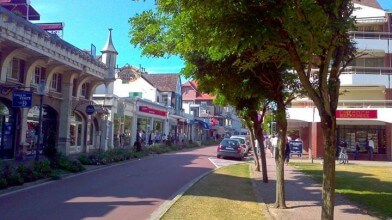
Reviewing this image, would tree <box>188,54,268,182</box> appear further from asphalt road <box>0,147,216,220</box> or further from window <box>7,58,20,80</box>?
window <box>7,58,20,80</box>

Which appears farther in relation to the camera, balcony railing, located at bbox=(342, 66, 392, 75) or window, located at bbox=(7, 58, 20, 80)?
balcony railing, located at bbox=(342, 66, 392, 75)

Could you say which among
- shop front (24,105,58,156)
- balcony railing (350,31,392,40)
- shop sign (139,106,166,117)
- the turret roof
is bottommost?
shop front (24,105,58,156)

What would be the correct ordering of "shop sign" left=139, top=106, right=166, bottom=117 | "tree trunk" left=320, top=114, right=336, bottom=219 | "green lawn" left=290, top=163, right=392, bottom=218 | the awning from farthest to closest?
1. the awning
2. "shop sign" left=139, top=106, right=166, bottom=117
3. "green lawn" left=290, top=163, right=392, bottom=218
4. "tree trunk" left=320, top=114, right=336, bottom=219

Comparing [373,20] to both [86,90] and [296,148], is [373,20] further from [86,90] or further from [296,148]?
[86,90]

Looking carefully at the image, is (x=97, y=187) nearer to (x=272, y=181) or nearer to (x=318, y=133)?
(x=272, y=181)

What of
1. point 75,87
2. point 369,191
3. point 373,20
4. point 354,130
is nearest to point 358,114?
point 354,130

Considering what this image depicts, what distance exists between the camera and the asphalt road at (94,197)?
8.96m

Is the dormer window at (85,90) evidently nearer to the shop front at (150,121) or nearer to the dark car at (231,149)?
the shop front at (150,121)

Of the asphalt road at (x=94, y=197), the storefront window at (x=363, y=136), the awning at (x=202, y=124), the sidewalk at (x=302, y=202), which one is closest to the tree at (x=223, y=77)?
the sidewalk at (x=302, y=202)

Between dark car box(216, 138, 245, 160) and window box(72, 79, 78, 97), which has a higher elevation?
window box(72, 79, 78, 97)

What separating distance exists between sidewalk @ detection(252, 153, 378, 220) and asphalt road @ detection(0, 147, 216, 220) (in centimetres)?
285

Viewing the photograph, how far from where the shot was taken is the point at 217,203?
10516 millimetres

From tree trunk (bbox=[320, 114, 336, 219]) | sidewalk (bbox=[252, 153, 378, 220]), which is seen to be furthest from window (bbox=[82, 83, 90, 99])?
tree trunk (bbox=[320, 114, 336, 219])

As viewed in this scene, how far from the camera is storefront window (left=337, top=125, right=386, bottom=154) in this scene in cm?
3359
